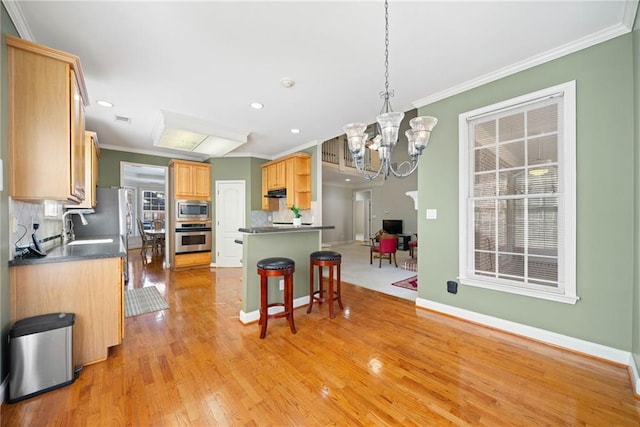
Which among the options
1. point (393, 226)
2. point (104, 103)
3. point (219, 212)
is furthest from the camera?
point (393, 226)

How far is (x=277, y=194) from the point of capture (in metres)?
5.72

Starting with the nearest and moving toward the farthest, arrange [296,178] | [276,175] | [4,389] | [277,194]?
[4,389], [296,178], [276,175], [277,194]

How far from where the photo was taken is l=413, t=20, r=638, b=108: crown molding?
1982 mm

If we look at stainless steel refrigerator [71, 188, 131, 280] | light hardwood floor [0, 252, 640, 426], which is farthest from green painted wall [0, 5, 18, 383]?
stainless steel refrigerator [71, 188, 131, 280]

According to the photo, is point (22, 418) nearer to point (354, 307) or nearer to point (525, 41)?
point (354, 307)

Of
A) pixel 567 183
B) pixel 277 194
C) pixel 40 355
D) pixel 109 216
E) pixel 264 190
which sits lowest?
pixel 40 355

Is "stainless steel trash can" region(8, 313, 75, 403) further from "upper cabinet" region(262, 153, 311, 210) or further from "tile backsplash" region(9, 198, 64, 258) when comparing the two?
"upper cabinet" region(262, 153, 311, 210)

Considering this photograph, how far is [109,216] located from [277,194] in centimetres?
306

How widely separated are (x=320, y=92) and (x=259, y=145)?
102 inches

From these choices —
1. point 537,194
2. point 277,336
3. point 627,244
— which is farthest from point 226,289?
point 627,244

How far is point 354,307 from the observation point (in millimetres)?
3285

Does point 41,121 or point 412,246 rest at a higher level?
point 41,121

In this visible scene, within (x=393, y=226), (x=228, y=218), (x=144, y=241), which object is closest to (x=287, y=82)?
(x=228, y=218)

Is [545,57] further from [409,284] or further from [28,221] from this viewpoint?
[28,221]
